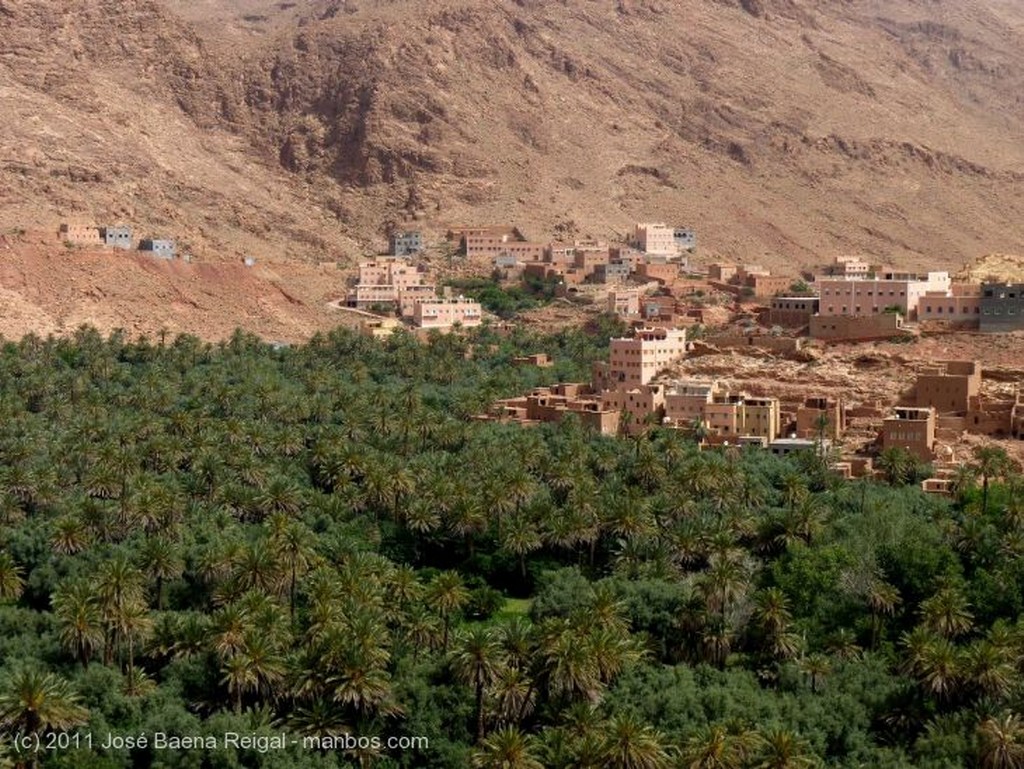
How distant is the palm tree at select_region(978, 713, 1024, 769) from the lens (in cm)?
3444

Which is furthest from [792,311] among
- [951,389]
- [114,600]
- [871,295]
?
[114,600]

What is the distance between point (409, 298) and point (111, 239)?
1977cm

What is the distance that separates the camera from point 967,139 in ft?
526

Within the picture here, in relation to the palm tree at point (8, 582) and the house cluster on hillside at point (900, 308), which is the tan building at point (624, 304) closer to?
the house cluster on hillside at point (900, 308)

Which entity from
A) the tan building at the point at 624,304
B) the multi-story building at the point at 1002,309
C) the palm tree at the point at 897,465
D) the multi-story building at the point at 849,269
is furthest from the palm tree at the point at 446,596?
the multi-story building at the point at 849,269

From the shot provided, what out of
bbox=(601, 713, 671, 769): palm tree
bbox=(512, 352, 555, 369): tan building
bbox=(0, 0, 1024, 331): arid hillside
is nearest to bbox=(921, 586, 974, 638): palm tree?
bbox=(601, 713, 671, 769): palm tree

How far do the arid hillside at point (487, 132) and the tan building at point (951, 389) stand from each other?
5818 centimetres

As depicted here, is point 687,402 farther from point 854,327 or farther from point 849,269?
point 849,269

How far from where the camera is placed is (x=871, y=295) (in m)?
71.4

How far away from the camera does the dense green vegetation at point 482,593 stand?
37.4 metres

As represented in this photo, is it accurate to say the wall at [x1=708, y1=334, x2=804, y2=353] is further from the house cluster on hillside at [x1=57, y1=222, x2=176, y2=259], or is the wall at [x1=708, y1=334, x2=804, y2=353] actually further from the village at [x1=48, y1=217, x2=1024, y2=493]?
the house cluster on hillside at [x1=57, y1=222, x2=176, y2=259]

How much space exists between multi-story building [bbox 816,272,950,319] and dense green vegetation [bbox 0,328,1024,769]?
1517cm

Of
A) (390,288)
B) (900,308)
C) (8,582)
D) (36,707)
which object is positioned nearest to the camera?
(36,707)

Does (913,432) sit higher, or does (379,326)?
(379,326)
